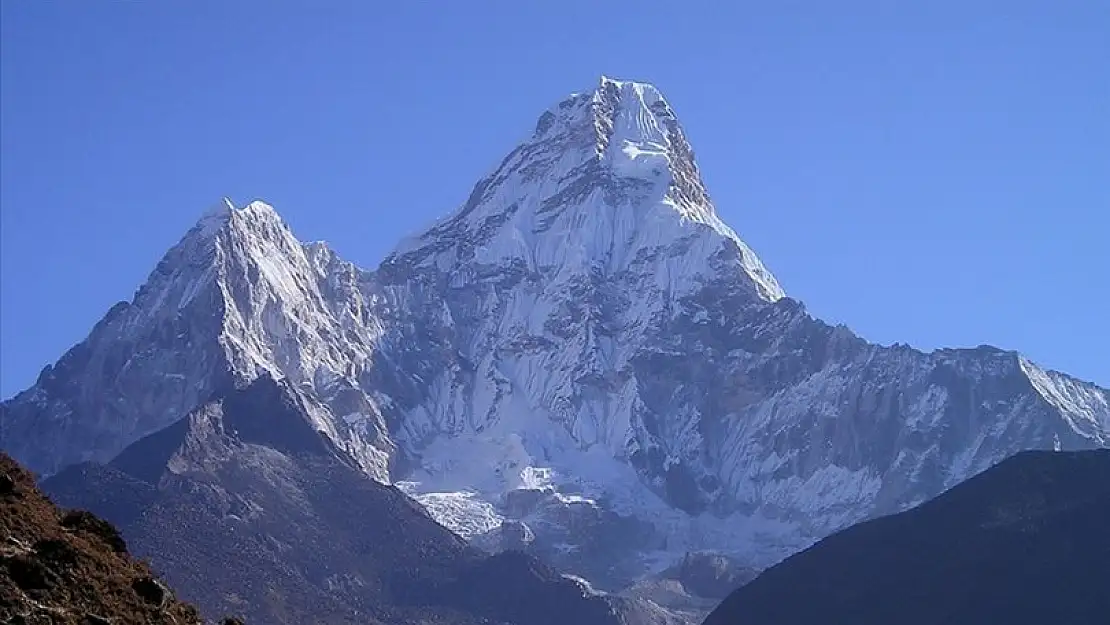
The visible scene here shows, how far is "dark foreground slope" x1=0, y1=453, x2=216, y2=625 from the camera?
4691 centimetres

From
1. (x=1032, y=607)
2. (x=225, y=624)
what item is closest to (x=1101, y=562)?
(x=1032, y=607)

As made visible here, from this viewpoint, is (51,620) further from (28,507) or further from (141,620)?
(28,507)

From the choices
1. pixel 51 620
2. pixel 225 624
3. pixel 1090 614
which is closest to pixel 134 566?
pixel 225 624

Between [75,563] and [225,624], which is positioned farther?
[225,624]

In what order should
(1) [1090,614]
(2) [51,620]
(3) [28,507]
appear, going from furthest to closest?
(1) [1090,614] < (3) [28,507] < (2) [51,620]

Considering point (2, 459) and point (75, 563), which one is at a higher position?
point (2, 459)

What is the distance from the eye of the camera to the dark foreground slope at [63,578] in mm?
46906

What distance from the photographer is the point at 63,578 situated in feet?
158

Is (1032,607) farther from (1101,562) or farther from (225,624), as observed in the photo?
(225,624)

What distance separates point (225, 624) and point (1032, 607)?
154174 mm

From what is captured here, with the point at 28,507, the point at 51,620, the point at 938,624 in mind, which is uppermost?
the point at 938,624

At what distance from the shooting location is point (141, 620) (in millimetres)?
49188

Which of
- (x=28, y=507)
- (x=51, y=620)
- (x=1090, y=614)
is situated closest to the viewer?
(x=51, y=620)

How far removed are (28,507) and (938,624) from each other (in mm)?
157325
